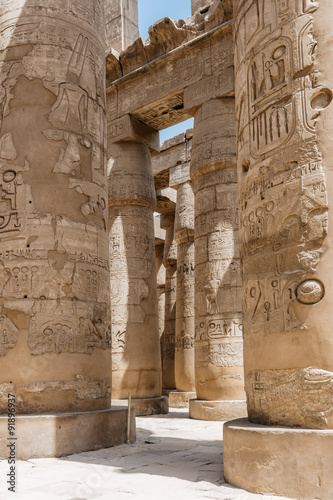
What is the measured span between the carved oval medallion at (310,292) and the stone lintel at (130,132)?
816 cm

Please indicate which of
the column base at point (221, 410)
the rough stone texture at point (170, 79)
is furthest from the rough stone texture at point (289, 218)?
the rough stone texture at point (170, 79)

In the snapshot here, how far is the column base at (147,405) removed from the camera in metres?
Answer: 9.42

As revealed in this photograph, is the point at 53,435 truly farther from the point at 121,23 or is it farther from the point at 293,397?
the point at 121,23

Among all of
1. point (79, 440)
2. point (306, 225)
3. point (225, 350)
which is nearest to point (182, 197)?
point (225, 350)

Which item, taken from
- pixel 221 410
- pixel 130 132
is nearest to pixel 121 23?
pixel 130 132

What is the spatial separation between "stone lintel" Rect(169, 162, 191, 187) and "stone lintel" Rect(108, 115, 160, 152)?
93.6 inches

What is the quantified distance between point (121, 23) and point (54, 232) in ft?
27.5

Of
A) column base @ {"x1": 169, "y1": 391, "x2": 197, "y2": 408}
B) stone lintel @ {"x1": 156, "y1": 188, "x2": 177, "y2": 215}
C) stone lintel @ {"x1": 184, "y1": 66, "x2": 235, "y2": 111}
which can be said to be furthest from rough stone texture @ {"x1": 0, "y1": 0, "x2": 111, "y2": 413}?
stone lintel @ {"x1": 156, "y1": 188, "x2": 177, "y2": 215}

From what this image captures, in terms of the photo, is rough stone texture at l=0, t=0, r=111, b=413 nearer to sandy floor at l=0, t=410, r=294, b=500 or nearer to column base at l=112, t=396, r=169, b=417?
sandy floor at l=0, t=410, r=294, b=500

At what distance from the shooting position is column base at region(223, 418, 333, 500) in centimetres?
306

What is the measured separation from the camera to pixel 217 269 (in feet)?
30.2

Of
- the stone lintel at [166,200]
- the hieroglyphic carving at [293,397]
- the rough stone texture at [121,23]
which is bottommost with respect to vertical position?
the hieroglyphic carving at [293,397]

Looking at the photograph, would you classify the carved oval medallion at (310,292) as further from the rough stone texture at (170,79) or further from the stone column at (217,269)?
the rough stone texture at (170,79)

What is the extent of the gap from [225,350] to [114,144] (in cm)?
499
